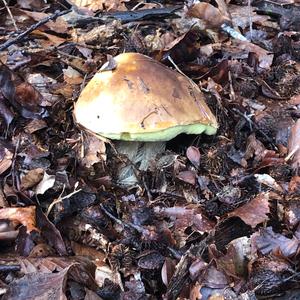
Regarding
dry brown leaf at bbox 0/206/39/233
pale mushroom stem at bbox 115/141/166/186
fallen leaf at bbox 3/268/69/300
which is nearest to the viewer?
fallen leaf at bbox 3/268/69/300

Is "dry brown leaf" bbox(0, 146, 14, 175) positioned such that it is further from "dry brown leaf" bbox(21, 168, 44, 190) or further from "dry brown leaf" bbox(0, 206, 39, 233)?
"dry brown leaf" bbox(0, 206, 39, 233)

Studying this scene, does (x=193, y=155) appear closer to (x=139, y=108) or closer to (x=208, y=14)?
(x=139, y=108)

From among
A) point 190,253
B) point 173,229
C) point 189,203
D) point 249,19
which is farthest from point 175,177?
point 249,19

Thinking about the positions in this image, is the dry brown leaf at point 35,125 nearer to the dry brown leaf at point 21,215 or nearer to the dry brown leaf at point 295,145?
the dry brown leaf at point 21,215

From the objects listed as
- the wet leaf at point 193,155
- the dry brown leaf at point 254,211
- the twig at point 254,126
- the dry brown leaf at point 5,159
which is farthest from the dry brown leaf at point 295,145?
the dry brown leaf at point 5,159

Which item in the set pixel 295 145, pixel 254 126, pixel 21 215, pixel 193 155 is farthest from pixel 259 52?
pixel 21 215

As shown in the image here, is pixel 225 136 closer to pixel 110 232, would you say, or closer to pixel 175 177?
pixel 175 177

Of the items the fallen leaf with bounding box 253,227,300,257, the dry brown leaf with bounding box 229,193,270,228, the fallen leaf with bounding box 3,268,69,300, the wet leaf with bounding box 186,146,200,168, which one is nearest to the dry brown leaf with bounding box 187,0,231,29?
the wet leaf with bounding box 186,146,200,168
